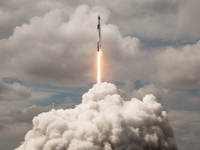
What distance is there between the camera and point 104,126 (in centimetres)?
8875

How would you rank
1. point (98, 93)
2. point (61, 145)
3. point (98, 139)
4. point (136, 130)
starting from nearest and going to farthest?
point (61, 145)
point (98, 139)
point (136, 130)
point (98, 93)

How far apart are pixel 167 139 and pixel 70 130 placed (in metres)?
44.9

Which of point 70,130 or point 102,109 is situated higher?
point 102,109

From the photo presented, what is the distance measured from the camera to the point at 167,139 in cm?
10506

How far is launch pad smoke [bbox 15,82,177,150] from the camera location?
82.4 m

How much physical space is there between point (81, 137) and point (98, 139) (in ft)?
19.3

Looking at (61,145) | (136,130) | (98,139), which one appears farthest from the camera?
(136,130)

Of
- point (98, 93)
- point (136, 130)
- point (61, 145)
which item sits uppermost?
point (98, 93)

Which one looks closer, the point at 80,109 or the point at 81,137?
the point at 81,137

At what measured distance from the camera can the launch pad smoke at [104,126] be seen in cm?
8244

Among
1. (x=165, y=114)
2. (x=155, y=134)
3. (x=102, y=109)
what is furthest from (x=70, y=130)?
(x=165, y=114)

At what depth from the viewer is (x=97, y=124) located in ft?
290

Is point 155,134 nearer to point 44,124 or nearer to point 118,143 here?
point 118,143

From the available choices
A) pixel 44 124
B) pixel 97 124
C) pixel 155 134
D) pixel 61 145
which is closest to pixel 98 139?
pixel 97 124
